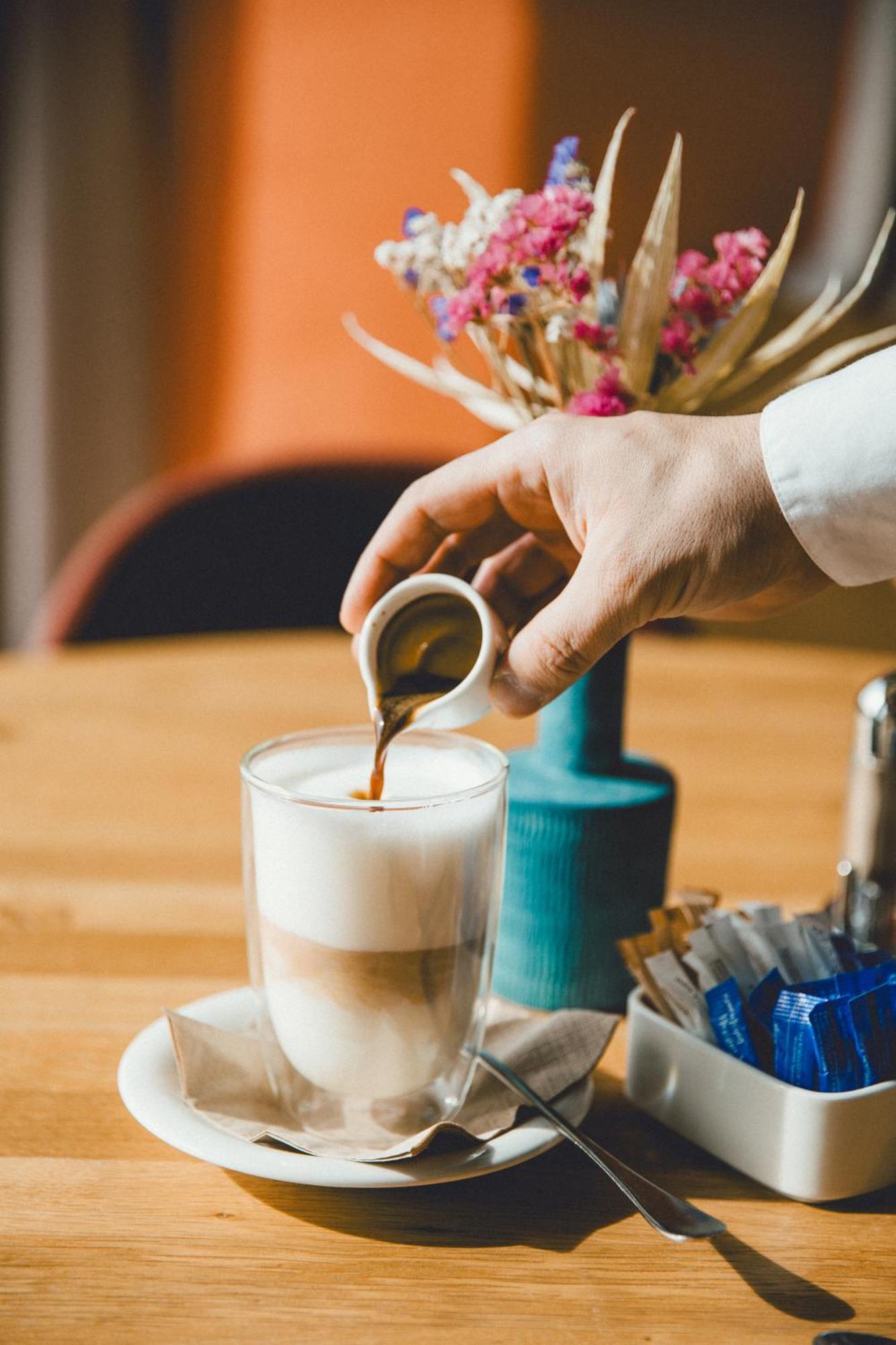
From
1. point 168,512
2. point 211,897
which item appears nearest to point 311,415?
point 168,512

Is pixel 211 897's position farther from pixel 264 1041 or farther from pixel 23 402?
pixel 23 402

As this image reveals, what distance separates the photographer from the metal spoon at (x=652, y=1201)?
0.51 m

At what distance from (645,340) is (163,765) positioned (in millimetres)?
643

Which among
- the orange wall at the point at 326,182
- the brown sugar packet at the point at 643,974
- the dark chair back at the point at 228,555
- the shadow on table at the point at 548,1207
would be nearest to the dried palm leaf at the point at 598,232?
the brown sugar packet at the point at 643,974

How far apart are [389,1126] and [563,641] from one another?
0.82ft

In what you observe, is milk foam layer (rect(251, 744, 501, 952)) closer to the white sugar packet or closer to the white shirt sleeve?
the white sugar packet


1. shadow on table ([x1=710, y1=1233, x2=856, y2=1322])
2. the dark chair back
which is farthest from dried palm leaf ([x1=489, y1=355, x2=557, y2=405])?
the dark chair back

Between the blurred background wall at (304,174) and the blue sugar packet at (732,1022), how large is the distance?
70.3 inches

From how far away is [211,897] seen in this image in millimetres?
888

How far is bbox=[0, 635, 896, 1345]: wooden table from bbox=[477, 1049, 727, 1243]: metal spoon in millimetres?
20

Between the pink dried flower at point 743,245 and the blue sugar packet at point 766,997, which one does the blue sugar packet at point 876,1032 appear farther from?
the pink dried flower at point 743,245

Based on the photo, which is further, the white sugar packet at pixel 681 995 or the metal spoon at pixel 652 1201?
the white sugar packet at pixel 681 995

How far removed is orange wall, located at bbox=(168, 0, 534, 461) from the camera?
2352mm

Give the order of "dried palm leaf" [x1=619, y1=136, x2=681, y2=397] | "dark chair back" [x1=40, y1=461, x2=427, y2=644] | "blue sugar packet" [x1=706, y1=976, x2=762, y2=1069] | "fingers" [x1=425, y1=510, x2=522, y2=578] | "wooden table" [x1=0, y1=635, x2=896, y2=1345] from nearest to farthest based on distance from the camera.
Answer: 1. "wooden table" [x1=0, y1=635, x2=896, y2=1345]
2. "blue sugar packet" [x1=706, y1=976, x2=762, y2=1069]
3. "dried palm leaf" [x1=619, y1=136, x2=681, y2=397]
4. "fingers" [x1=425, y1=510, x2=522, y2=578]
5. "dark chair back" [x1=40, y1=461, x2=427, y2=644]
